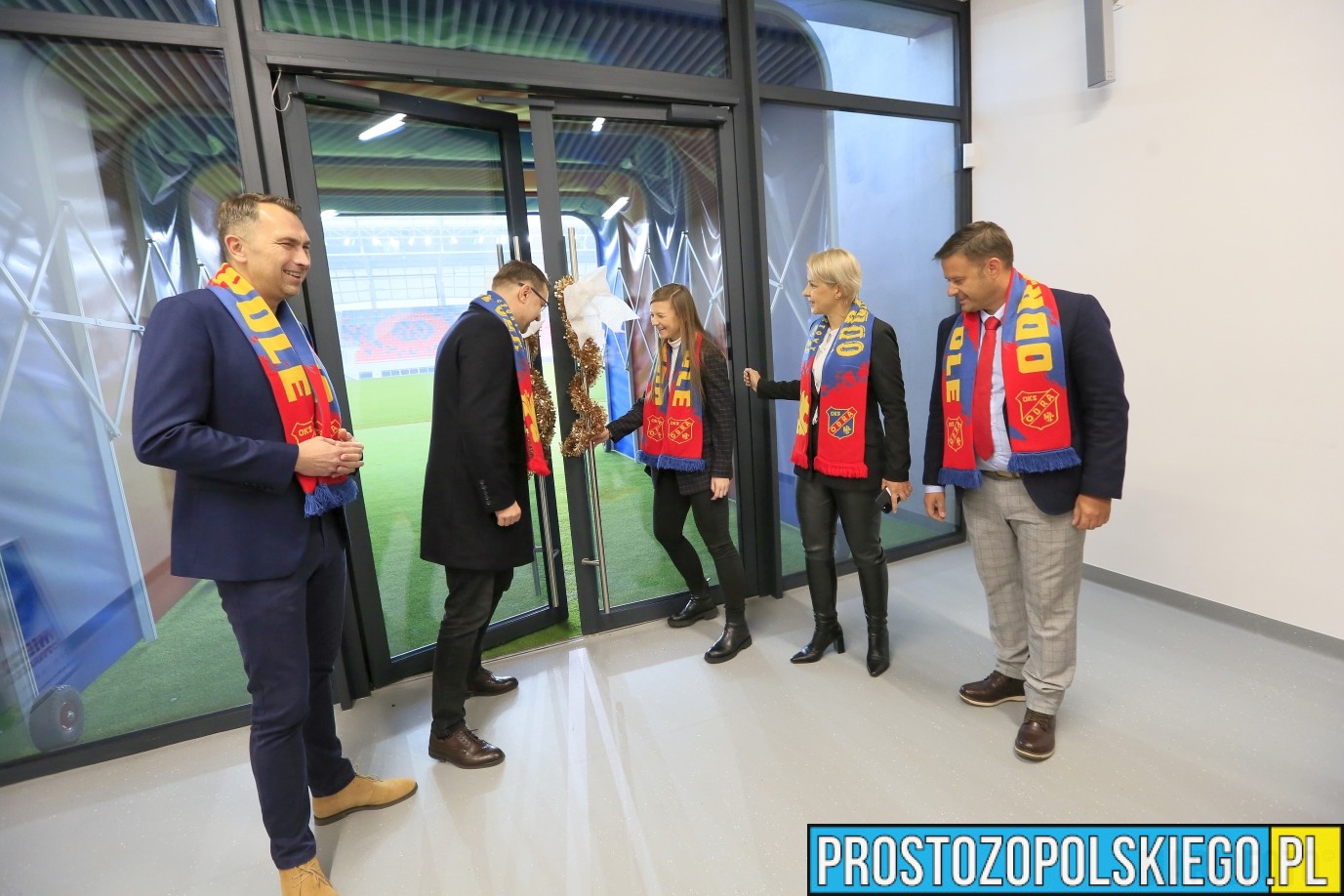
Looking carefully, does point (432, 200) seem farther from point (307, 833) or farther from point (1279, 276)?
point (1279, 276)

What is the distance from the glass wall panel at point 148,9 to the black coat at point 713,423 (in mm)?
2010

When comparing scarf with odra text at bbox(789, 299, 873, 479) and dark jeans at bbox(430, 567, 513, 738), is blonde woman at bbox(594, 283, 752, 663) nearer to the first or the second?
scarf with odra text at bbox(789, 299, 873, 479)

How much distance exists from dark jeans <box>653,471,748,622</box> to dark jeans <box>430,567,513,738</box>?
894 millimetres

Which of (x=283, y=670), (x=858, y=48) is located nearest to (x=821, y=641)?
(x=283, y=670)

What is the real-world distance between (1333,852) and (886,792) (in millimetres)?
1028

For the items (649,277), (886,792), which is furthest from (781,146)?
(886,792)

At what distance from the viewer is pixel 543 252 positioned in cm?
278

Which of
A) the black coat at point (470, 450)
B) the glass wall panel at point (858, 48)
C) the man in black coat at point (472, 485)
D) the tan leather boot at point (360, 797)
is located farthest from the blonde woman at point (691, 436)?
the glass wall panel at point (858, 48)

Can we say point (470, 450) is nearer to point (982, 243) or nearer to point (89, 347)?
point (89, 347)

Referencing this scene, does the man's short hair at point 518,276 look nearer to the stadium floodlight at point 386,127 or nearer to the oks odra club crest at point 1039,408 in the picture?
the stadium floodlight at point 386,127

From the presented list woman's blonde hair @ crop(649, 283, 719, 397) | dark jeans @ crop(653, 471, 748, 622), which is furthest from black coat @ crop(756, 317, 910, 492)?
woman's blonde hair @ crop(649, 283, 719, 397)

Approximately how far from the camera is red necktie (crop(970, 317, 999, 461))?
2021 millimetres

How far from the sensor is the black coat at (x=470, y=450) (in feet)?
6.59

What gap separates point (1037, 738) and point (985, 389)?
3.49ft
